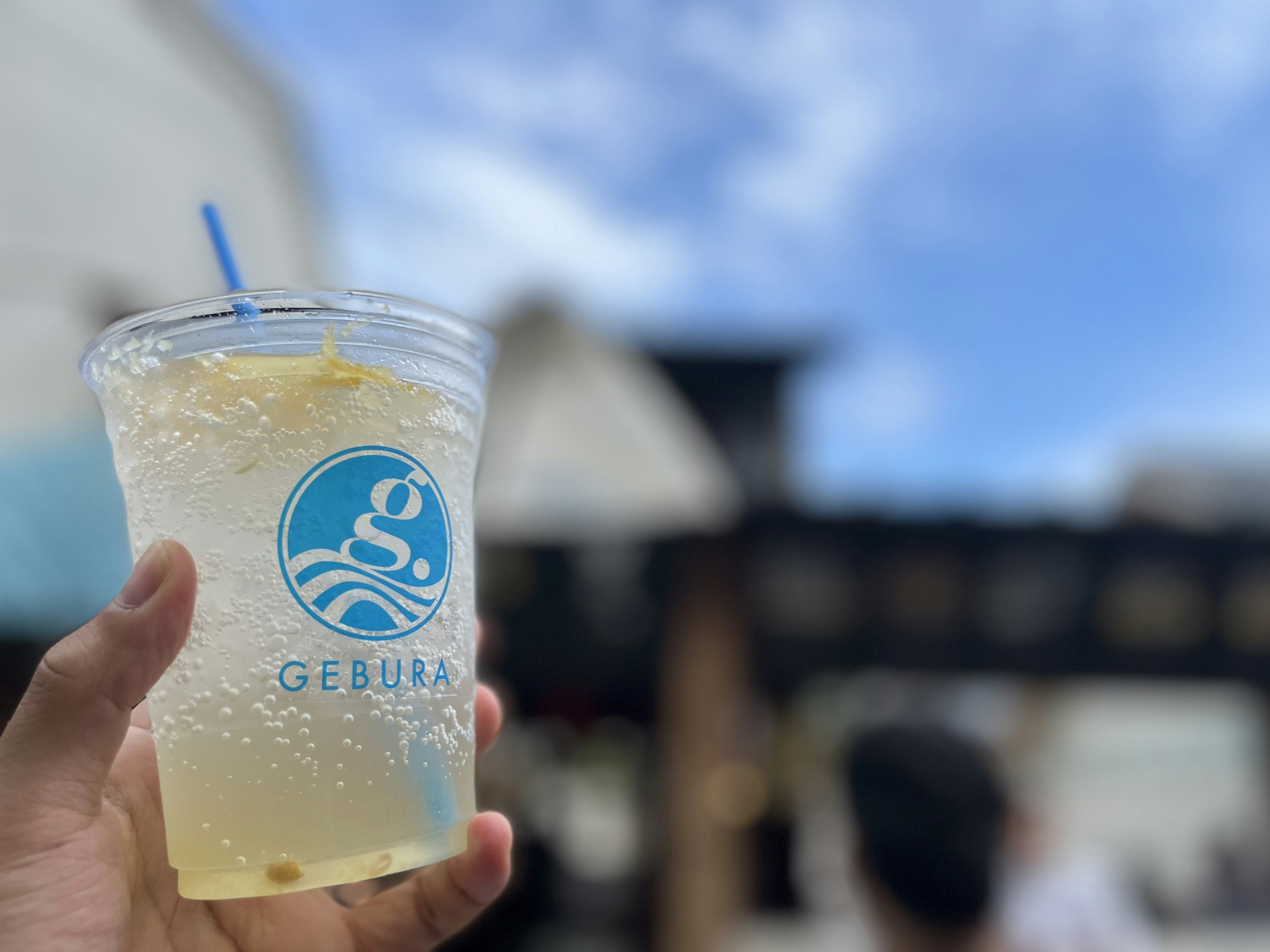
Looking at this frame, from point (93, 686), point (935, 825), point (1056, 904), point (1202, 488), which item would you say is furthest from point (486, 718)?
point (1202, 488)

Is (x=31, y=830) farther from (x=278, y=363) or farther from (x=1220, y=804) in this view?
(x=1220, y=804)

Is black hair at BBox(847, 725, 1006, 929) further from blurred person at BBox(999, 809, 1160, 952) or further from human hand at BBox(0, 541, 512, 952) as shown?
human hand at BBox(0, 541, 512, 952)

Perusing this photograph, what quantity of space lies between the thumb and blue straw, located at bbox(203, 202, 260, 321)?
0.38 meters

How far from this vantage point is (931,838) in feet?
6.70

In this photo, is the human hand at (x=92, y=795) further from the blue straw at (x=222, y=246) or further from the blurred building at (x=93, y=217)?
the blurred building at (x=93, y=217)

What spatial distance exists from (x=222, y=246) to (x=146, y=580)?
1.49 feet

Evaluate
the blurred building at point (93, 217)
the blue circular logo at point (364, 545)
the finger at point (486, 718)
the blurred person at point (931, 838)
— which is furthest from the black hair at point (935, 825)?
the blurred building at point (93, 217)

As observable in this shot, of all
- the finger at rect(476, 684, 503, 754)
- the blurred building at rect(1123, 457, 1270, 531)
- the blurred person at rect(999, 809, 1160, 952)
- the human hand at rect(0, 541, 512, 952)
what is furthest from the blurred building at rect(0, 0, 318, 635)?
the blurred building at rect(1123, 457, 1270, 531)

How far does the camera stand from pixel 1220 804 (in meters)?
13.3

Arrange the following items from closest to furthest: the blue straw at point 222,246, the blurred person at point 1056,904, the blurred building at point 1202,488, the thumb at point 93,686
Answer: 1. the thumb at point 93,686
2. the blue straw at point 222,246
3. the blurred person at point 1056,904
4. the blurred building at point 1202,488

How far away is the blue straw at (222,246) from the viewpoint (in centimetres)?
106

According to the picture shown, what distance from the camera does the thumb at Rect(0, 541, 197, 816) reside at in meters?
0.81

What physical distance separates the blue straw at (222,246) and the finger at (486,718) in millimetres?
610

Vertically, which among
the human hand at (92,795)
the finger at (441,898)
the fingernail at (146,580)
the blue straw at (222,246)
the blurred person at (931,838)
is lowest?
the blurred person at (931,838)
